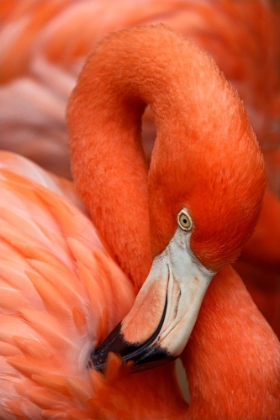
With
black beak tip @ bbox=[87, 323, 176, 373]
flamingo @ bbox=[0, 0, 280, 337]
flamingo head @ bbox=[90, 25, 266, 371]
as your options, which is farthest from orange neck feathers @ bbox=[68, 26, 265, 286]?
flamingo @ bbox=[0, 0, 280, 337]

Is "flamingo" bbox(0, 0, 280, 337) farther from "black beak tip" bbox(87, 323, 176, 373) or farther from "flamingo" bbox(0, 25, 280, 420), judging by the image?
"black beak tip" bbox(87, 323, 176, 373)

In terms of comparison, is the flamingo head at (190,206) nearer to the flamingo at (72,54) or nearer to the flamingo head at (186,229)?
the flamingo head at (186,229)

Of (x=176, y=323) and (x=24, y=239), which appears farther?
(x=24, y=239)

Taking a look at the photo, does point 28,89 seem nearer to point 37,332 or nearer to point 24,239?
point 24,239

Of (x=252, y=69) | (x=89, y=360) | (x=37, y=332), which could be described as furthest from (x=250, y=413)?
(x=252, y=69)

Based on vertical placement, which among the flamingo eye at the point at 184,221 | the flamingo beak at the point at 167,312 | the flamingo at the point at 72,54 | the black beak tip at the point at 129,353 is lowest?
the black beak tip at the point at 129,353

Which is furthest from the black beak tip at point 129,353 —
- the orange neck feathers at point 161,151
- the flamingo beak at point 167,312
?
the orange neck feathers at point 161,151

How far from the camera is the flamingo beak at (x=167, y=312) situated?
1.08 m

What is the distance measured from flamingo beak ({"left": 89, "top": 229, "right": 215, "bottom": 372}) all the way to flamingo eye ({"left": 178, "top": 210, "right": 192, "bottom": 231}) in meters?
0.02

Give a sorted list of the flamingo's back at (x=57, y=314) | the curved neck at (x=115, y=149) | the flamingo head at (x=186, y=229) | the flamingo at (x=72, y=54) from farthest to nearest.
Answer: the flamingo at (x=72, y=54), the curved neck at (x=115, y=149), the flamingo's back at (x=57, y=314), the flamingo head at (x=186, y=229)

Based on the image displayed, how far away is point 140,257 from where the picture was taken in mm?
1249

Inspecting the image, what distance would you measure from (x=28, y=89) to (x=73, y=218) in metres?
0.52

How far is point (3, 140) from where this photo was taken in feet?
5.61

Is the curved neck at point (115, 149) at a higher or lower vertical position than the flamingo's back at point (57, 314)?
higher
